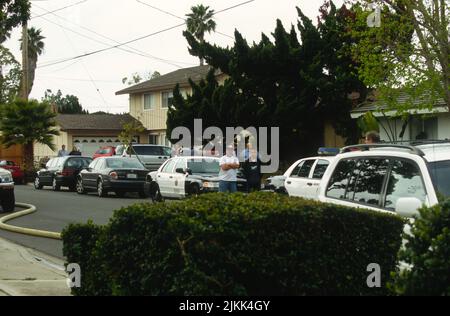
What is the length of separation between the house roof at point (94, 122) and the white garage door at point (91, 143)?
3.07ft

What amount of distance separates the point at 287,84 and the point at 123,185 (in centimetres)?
783

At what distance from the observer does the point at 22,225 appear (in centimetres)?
1590

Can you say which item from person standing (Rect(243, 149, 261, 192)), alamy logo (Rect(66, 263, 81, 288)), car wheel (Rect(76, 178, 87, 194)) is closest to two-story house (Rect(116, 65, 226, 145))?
car wheel (Rect(76, 178, 87, 194))

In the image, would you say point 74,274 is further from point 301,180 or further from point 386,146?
point 301,180

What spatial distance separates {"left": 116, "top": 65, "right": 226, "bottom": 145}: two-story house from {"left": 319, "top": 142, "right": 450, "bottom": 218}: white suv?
38848mm

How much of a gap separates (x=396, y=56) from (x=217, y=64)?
13.2 metres

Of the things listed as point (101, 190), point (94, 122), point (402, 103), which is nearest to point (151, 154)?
point (101, 190)

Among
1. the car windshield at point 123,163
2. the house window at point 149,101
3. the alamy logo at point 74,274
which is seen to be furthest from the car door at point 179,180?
the house window at point 149,101

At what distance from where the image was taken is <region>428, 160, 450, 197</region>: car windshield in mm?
7199

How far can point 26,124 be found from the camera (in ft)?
130

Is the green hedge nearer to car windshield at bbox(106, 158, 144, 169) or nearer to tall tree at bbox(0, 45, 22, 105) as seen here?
car windshield at bbox(106, 158, 144, 169)
